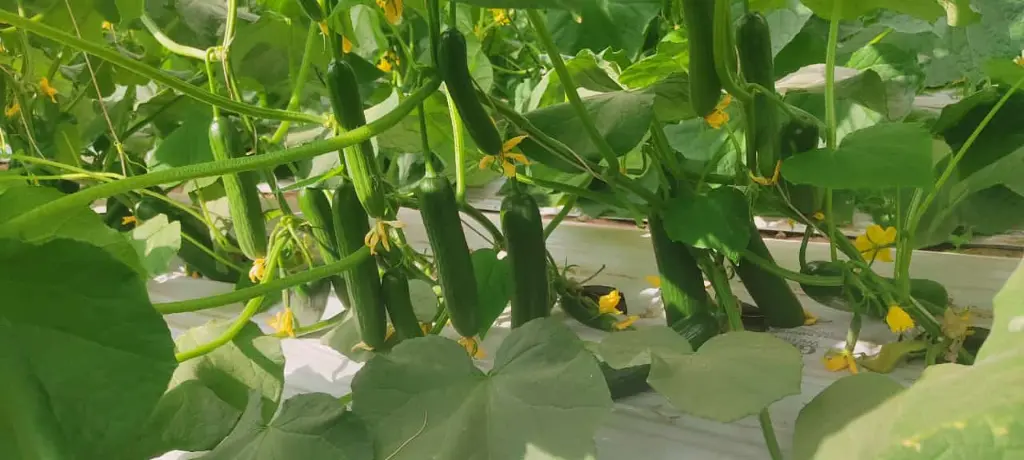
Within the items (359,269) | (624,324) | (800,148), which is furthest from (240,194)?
(800,148)

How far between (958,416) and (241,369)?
522 millimetres

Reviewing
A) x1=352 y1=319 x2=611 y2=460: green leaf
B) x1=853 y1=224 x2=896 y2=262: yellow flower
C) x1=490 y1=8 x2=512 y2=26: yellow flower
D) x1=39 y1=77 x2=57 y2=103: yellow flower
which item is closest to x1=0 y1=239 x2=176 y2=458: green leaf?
x1=352 y1=319 x2=611 y2=460: green leaf

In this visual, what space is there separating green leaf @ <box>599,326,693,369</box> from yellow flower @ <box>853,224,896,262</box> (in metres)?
0.23

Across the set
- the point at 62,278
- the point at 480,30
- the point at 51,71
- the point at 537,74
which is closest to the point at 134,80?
the point at 51,71

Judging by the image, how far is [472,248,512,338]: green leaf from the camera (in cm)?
65

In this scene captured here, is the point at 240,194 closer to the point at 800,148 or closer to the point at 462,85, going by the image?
the point at 462,85

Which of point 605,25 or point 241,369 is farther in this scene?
point 605,25

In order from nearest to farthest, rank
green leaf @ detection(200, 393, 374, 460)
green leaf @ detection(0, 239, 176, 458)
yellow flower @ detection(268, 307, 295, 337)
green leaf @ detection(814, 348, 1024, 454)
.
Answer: green leaf @ detection(814, 348, 1024, 454), green leaf @ detection(0, 239, 176, 458), green leaf @ detection(200, 393, 374, 460), yellow flower @ detection(268, 307, 295, 337)

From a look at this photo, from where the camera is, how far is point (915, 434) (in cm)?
27

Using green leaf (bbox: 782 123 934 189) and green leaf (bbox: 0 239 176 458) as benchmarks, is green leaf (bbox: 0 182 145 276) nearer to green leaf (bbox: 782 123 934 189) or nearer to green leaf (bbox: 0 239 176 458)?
green leaf (bbox: 0 239 176 458)

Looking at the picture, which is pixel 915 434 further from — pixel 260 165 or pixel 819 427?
pixel 260 165

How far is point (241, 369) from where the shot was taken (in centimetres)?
60

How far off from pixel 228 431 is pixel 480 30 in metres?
0.79

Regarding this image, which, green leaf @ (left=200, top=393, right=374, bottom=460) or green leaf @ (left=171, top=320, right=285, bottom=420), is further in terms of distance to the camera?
green leaf @ (left=171, top=320, right=285, bottom=420)
